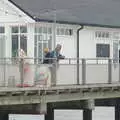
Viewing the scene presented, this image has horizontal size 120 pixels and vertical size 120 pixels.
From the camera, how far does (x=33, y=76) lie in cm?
2170

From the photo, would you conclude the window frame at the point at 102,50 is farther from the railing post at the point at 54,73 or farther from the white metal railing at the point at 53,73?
the railing post at the point at 54,73

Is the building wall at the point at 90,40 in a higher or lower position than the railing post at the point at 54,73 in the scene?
higher

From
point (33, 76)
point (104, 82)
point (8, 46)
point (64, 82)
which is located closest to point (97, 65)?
point (104, 82)

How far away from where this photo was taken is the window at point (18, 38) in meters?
30.4

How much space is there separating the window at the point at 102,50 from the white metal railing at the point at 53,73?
735 cm

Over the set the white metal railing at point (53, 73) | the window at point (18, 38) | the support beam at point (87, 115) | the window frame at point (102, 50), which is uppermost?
the window at point (18, 38)

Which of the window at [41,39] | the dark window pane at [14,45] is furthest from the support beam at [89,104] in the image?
the dark window pane at [14,45]

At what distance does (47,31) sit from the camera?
1216 inches

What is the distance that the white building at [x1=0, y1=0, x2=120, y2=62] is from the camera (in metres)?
30.1

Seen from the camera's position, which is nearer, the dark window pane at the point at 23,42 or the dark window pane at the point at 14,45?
the dark window pane at the point at 14,45

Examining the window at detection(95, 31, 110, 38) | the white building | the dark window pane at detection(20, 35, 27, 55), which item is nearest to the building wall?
the white building

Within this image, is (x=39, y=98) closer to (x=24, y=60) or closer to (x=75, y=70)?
(x=24, y=60)

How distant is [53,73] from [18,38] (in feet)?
27.0

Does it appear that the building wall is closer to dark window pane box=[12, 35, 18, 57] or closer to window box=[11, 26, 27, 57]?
window box=[11, 26, 27, 57]
